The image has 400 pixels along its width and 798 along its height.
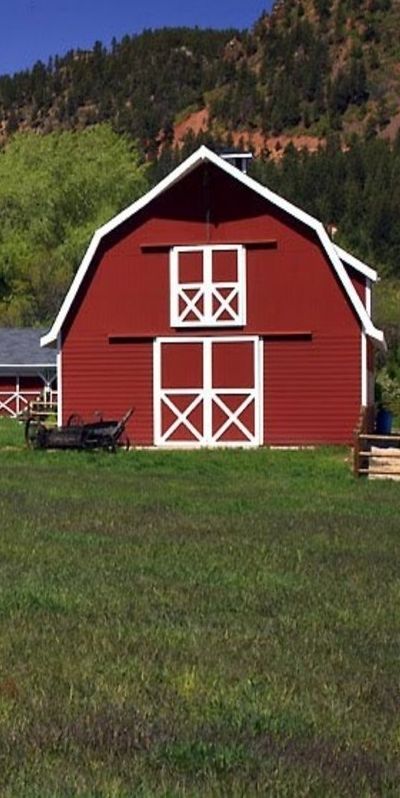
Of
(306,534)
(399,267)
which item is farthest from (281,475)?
(399,267)

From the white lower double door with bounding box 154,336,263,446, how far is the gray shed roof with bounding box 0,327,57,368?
69.8ft

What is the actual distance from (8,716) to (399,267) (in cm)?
7634

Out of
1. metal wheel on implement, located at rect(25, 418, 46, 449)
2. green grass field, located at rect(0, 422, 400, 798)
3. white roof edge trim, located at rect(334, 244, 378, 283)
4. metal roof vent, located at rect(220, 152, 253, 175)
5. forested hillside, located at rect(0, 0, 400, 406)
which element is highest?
forested hillside, located at rect(0, 0, 400, 406)

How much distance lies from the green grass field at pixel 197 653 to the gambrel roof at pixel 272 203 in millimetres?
12294

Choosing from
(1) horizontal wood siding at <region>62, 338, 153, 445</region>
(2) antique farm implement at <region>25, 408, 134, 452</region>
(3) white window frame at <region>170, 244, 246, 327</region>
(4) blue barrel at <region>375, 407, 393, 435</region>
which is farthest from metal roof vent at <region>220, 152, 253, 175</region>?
(2) antique farm implement at <region>25, 408, 134, 452</region>

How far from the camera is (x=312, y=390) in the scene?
94.1 ft

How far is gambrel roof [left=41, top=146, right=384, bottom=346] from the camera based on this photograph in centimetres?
2803

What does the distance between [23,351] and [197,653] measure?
44200 mm

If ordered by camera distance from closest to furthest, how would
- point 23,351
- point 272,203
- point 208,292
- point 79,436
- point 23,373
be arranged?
point 79,436 < point 272,203 < point 208,292 < point 23,373 < point 23,351

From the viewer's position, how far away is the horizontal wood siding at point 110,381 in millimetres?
29516

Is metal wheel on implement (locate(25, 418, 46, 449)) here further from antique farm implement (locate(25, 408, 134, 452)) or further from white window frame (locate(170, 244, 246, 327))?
white window frame (locate(170, 244, 246, 327))

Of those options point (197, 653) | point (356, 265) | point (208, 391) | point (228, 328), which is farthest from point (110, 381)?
point (197, 653)

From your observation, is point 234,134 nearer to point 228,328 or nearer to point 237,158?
point 237,158

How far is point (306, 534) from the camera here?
13.9 metres
